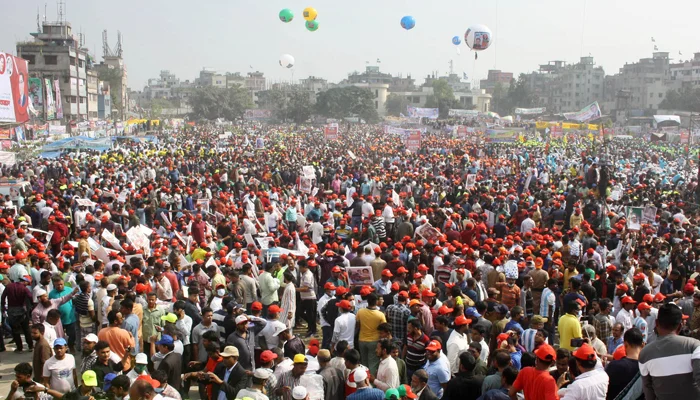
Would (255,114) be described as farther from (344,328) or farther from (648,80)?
(344,328)

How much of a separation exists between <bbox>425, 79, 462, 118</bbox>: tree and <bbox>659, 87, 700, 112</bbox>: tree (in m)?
28.3

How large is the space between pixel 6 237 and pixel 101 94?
2974 inches

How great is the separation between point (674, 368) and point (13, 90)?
114 ft

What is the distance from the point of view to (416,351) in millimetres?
7285

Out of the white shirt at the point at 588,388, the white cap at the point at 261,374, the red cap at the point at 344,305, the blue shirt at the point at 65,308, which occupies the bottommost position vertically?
the blue shirt at the point at 65,308

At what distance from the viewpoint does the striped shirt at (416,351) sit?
726cm

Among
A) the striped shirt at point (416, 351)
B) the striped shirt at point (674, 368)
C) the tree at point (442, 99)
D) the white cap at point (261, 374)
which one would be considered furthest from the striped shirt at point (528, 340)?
the tree at point (442, 99)

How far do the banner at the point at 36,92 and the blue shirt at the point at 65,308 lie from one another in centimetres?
4320

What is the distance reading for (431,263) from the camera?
11.3 metres

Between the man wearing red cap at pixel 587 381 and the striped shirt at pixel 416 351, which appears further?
the striped shirt at pixel 416 351

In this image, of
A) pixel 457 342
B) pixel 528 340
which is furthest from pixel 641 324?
pixel 457 342

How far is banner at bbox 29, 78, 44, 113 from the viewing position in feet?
157

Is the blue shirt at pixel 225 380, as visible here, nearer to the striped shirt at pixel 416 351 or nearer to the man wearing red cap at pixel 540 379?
the striped shirt at pixel 416 351

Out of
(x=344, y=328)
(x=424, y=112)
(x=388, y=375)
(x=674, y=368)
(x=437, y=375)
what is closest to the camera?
(x=674, y=368)
